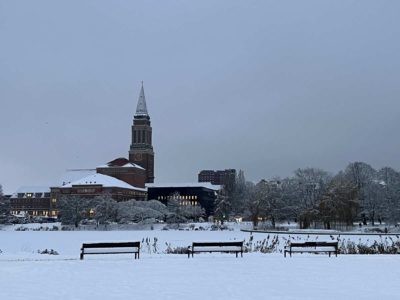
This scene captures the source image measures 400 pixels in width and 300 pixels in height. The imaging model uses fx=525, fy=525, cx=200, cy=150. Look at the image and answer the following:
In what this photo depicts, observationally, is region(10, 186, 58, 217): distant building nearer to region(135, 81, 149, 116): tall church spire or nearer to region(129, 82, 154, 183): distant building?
region(129, 82, 154, 183): distant building

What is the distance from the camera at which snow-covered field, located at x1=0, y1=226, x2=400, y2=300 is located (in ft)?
41.5

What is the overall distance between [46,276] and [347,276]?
362 inches

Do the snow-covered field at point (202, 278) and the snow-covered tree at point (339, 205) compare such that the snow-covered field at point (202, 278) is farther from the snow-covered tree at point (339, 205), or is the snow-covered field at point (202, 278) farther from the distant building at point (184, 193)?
the distant building at point (184, 193)

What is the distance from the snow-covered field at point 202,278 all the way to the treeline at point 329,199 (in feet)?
157

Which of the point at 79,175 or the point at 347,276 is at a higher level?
the point at 79,175

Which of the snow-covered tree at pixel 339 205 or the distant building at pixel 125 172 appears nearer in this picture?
the snow-covered tree at pixel 339 205

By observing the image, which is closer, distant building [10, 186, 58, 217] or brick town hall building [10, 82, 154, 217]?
brick town hall building [10, 82, 154, 217]

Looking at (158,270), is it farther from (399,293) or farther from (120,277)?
(399,293)

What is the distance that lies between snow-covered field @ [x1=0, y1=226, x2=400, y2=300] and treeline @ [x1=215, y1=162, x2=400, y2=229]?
47.7 meters

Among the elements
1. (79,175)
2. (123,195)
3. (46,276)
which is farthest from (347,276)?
(79,175)

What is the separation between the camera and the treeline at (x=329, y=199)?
69.1m

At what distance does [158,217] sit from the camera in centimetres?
10325

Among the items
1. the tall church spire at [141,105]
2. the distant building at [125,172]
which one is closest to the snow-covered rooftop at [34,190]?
the distant building at [125,172]

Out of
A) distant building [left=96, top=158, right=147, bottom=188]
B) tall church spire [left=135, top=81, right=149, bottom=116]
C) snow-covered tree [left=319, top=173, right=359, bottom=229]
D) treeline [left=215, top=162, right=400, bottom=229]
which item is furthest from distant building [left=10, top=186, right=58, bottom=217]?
snow-covered tree [left=319, top=173, right=359, bottom=229]
